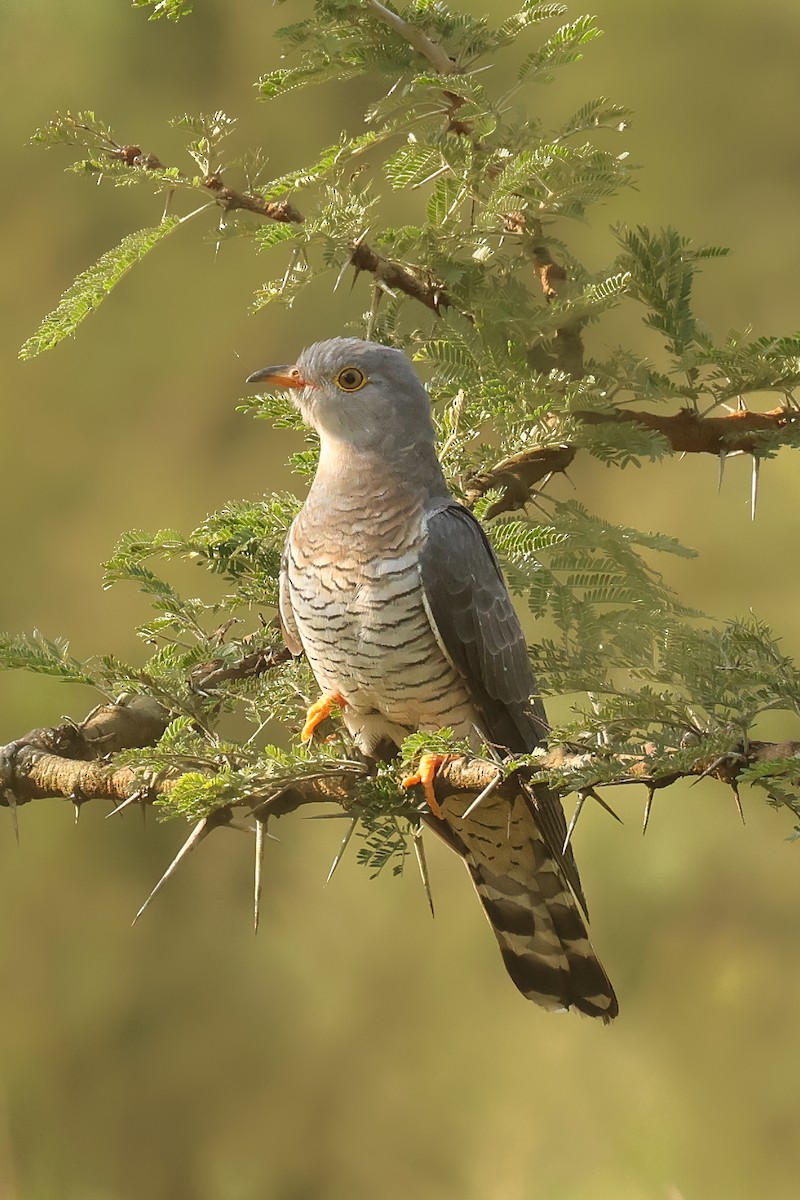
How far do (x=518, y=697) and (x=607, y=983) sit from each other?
381mm

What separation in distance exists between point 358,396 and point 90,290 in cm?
40

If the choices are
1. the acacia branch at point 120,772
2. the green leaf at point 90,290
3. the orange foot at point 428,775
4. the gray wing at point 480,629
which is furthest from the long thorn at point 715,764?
the green leaf at point 90,290

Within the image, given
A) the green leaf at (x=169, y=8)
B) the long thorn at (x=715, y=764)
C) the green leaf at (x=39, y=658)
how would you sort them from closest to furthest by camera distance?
the long thorn at (x=715, y=764) → the green leaf at (x=39, y=658) → the green leaf at (x=169, y=8)

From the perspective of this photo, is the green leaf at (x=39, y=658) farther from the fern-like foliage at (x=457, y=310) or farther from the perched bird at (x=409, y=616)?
the perched bird at (x=409, y=616)

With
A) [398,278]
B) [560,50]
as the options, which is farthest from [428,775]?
[560,50]

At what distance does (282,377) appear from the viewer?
137 centimetres

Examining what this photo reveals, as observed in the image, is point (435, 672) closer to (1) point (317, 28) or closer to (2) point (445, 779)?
(2) point (445, 779)

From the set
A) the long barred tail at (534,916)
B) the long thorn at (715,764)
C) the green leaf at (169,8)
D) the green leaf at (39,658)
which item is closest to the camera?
the long thorn at (715,764)

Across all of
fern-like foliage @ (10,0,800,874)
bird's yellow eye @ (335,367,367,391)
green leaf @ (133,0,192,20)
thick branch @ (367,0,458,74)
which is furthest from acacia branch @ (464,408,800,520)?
green leaf @ (133,0,192,20)

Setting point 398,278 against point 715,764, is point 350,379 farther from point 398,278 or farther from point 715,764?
point 715,764

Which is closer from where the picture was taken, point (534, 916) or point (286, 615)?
point (286, 615)

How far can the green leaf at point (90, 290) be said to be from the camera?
1.01m

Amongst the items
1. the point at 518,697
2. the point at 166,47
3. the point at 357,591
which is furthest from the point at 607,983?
the point at 166,47

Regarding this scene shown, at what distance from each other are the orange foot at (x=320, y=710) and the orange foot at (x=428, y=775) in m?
0.22
